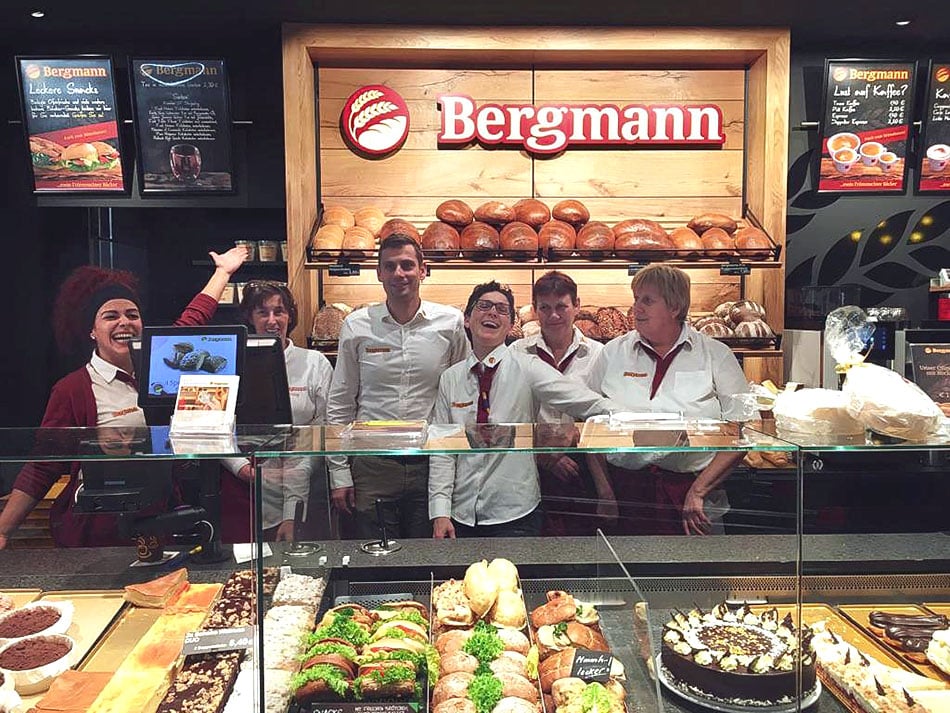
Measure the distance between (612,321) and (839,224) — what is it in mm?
1707

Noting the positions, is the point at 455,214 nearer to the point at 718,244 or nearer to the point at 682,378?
the point at 718,244

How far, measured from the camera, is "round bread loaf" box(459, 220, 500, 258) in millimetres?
4047

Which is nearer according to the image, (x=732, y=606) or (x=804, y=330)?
(x=732, y=606)

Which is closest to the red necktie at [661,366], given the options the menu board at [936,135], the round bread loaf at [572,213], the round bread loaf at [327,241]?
the round bread loaf at [572,213]

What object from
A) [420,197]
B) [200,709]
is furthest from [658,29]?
[200,709]

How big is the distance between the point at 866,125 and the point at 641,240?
1613 millimetres

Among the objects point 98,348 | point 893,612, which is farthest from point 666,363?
point 98,348

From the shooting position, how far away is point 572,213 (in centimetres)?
422

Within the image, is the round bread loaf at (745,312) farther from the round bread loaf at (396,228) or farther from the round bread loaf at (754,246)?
the round bread loaf at (396,228)

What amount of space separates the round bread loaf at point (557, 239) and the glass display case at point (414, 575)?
2199 mm

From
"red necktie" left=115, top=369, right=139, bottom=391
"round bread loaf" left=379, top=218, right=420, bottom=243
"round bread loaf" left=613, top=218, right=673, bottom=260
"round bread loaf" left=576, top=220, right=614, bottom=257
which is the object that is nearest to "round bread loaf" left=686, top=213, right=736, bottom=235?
"round bread loaf" left=613, top=218, right=673, bottom=260

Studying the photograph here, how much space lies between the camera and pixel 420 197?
178 inches

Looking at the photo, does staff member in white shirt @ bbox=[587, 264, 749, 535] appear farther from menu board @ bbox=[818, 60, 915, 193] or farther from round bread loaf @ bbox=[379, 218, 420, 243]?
menu board @ bbox=[818, 60, 915, 193]

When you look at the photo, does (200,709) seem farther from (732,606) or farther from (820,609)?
(820,609)
